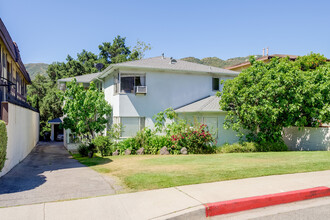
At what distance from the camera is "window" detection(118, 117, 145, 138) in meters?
18.6

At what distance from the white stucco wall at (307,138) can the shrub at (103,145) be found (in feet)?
38.0

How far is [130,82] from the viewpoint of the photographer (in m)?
19.1

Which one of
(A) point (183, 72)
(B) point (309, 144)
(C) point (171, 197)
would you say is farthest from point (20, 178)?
(B) point (309, 144)

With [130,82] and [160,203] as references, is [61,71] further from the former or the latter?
[160,203]

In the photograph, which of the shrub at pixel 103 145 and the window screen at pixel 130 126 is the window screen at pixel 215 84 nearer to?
the window screen at pixel 130 126

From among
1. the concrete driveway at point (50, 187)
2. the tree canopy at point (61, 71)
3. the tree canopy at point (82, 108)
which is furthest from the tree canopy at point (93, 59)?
the concrete driveway at point (50, 187)

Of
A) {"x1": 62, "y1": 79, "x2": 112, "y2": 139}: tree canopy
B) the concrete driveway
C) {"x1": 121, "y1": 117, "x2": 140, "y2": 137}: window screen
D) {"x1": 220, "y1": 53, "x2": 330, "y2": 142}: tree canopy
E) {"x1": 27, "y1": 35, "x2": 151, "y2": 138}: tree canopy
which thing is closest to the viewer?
the concrete driveway

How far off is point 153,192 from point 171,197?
0.63 meters

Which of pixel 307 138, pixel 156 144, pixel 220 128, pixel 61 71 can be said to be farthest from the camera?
pixel 61 71

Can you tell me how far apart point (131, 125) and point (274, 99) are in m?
9.13

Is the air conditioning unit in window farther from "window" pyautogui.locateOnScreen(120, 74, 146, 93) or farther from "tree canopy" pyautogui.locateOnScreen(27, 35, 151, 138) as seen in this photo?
"tree canopy" pyautogui.locateOnScreen(27, 35, 151, 138)

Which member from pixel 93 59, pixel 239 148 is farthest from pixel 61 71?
pixel 239 148

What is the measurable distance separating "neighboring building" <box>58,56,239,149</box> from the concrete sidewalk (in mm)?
10660

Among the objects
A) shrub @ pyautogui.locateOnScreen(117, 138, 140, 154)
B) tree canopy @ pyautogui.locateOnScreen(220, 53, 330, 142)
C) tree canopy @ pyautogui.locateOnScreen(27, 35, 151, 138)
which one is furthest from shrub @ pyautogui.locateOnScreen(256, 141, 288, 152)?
tree canopy @ pyautogui.locateOnScreen(27, 35, 151, 138)
